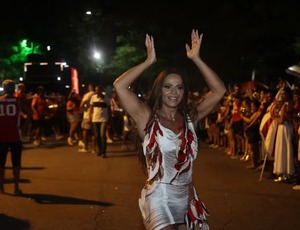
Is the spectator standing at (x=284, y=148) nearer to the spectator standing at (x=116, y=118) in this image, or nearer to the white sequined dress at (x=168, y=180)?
the white sequined dress at (x=168, y=180)

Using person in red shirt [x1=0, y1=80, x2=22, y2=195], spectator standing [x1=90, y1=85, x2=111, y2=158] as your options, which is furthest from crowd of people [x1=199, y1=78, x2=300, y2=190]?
person in red shirt [x1=0, y1=80, x2=22, y2=195]

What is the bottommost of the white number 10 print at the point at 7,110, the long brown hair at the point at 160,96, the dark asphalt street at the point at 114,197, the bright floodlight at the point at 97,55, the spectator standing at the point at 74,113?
the dark asphalt street at the point at 114,197

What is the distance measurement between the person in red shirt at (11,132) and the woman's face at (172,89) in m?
5.70

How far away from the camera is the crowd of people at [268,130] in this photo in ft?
33.2

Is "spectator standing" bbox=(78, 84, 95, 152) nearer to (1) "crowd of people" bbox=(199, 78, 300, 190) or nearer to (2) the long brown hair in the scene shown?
(1) "crowd of people" bbox=(199, 78, 300, 190)

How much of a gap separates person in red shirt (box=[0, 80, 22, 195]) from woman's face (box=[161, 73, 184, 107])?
Result: 5.70m

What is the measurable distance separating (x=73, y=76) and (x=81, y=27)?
535cm

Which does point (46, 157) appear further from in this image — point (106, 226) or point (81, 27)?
point (81, 27)

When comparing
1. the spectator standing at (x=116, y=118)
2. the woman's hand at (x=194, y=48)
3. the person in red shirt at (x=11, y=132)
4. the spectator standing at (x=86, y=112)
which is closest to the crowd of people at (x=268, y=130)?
the spectator standing at (x=86, y=112)

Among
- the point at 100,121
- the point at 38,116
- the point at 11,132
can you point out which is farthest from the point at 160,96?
the point at 38,116

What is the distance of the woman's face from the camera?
12.9 feet

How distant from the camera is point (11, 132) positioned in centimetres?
912

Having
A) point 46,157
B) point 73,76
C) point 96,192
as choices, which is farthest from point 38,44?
point 96,192

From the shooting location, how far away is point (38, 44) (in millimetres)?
27375
